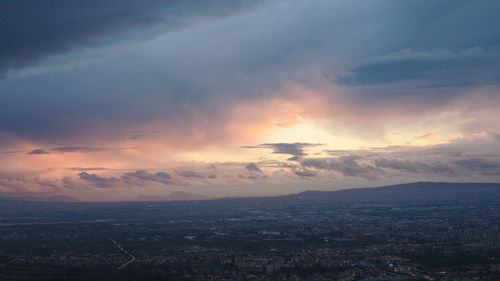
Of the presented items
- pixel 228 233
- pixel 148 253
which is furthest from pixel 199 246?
pixel 228 233

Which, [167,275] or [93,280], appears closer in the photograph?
[93,280]

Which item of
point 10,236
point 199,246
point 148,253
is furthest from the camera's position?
point 10,236

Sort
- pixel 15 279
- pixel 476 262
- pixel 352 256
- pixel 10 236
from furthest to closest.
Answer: pixel 10 236 < pixel 352 256 < pixel 476 262 < pixel 15 279

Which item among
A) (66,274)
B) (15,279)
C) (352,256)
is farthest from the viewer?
(352,256)

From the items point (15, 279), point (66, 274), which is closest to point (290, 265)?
point (66, 274)

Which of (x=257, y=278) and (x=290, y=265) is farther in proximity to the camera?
(x=290, y=265)

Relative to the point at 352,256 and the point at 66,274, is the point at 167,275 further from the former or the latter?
the point at 352,256

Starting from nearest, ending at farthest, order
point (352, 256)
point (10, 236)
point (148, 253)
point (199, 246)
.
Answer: point (352, 256), point (148, 253), point (199, 246), point (10, 236)

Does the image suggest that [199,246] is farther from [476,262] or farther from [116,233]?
[476,262]
